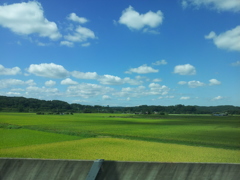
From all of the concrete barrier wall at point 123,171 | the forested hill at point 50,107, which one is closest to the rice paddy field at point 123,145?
the concrete barrier wall at point 123,171

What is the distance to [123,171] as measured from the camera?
388 centimetres

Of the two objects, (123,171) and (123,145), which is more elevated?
(123,171)

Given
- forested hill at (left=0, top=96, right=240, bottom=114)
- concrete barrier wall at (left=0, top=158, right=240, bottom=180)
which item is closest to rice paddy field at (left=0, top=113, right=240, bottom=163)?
concrete barrier wall at (left=0, top=158, right=240, bottom=180)

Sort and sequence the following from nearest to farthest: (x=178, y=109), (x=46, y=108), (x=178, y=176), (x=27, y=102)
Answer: (x=178, y=176)
(x=27, y=102)
(x=46, y=108)
(x=178, y=109)

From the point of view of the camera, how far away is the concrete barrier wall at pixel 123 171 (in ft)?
12.5

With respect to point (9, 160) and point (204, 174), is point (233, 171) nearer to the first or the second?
point (204, 174)

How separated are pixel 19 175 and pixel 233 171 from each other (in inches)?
153

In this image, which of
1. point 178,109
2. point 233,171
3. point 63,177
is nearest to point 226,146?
point 233,171

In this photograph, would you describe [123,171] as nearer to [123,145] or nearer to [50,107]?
[123,145]

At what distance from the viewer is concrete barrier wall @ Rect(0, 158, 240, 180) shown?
3824 mm

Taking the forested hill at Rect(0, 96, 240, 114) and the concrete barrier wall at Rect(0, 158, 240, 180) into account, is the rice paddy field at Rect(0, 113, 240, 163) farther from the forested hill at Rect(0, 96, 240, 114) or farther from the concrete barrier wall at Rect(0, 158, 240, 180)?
the forested hill at Rect(0, 96, 240, 114)

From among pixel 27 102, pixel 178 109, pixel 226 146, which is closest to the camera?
pixel 226 146

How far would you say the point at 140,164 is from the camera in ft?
12.7

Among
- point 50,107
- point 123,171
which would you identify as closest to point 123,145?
point 123,171
